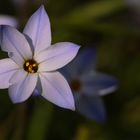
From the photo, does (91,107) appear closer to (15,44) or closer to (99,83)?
(99,83)

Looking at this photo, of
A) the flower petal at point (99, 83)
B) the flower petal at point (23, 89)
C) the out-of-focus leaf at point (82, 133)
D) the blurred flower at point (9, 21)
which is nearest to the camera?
the flower petal at point (23, 89)

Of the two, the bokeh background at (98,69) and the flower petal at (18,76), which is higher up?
the flower petal at (18,76)

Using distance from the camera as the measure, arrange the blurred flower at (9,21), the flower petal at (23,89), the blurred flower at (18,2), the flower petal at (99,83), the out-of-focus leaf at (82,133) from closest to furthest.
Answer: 1. the flower petal at (23,89)
2. the flower petal at (99,83)
3. the blurred flower at (9,21)
4. the out-of-focus leaf at (82,133)
5. the blurred flower at (18,2)

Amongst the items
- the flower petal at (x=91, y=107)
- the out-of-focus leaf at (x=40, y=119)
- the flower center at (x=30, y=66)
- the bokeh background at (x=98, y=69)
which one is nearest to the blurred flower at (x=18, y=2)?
the bokeh background at (x=98, y=69)

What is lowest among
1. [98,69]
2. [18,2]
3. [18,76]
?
[98,69]

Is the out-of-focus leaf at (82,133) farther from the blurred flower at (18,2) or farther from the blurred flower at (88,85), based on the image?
the blurred flower at (18,2)

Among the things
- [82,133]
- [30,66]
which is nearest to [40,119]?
[82,133]

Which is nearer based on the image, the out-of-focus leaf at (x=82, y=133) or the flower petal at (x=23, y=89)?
the flower petal at (x=23, y=89)
